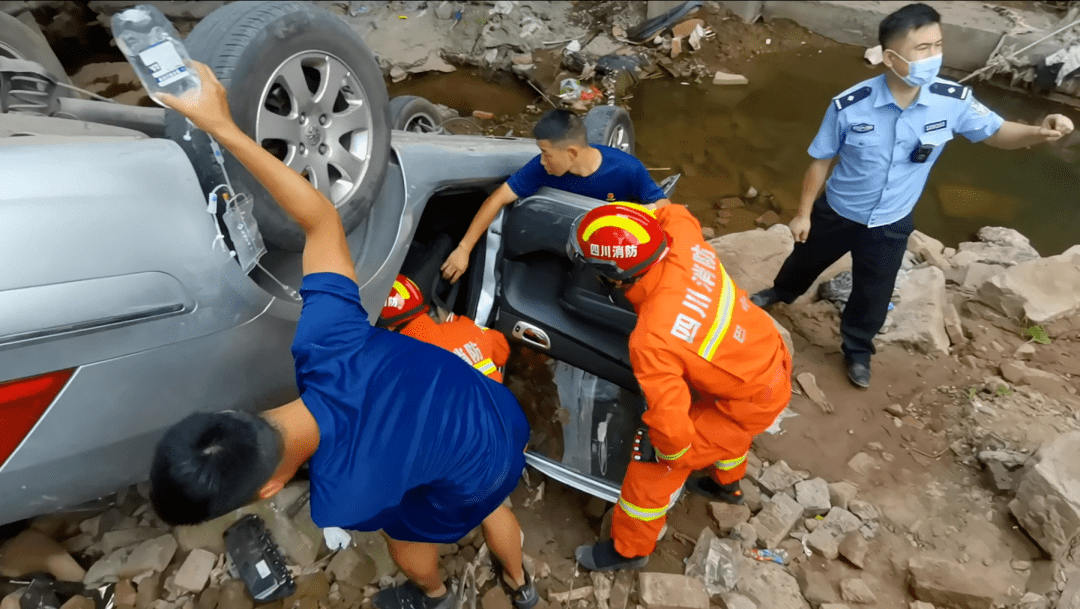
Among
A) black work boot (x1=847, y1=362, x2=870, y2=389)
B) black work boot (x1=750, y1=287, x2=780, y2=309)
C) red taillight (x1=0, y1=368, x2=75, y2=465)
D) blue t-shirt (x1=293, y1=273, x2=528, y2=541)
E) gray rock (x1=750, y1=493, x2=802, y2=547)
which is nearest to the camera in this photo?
red taillight (x1=0, y1=368, x2=75, y2=465)

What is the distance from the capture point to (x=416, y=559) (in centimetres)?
202

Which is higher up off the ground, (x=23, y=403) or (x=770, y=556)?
(x=23, y=403)

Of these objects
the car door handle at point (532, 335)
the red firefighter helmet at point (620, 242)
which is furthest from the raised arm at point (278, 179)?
the car door handle at point (532, 335)

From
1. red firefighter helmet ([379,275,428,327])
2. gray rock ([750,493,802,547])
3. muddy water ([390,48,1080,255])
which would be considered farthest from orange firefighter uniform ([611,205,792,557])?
muddy water ([390,48,1080,255])

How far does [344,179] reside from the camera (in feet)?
6.91

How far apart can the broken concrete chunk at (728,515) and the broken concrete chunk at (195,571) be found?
1986 millimetres

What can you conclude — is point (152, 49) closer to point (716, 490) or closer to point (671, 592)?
point (671, 592)

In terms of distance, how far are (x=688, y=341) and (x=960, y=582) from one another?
4.76 feet

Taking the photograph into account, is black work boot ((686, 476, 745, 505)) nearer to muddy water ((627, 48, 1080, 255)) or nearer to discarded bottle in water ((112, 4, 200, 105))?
discarded bottle in water ((112, 4, 200, 105))

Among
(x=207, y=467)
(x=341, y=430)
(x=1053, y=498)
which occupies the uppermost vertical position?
(x=207, y=467)

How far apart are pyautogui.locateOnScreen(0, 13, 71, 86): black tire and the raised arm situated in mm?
1714

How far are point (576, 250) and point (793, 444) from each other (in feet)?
5.36

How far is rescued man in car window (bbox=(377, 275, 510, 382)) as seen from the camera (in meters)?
2.40

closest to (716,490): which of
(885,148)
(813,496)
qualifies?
(813,496)
